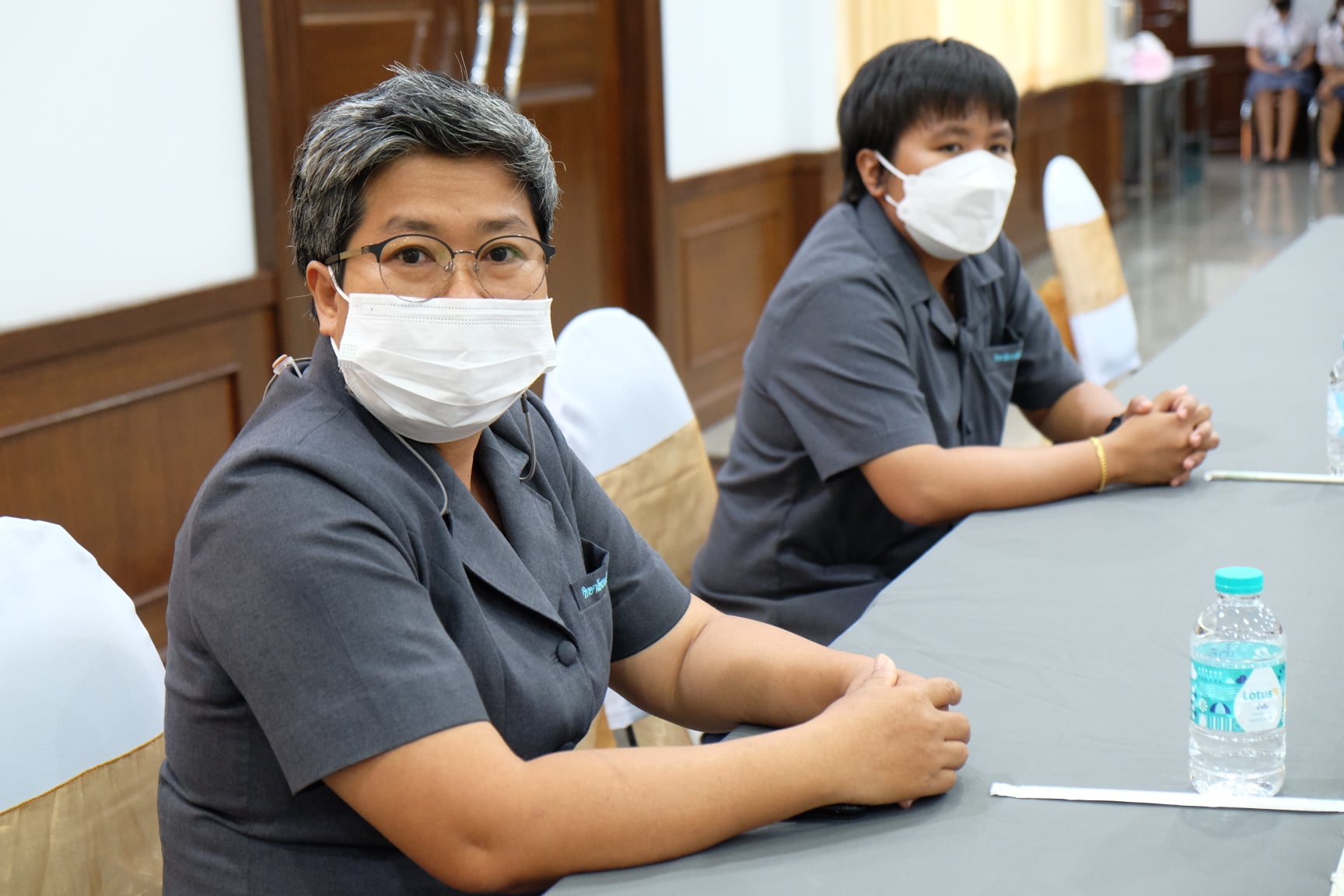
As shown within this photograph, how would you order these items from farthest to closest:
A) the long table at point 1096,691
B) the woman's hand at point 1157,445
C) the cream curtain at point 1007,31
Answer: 1. the cream curtain at point 1007,31
2. the woman's hand at point 1157,445
3. the long table at point 1096,691

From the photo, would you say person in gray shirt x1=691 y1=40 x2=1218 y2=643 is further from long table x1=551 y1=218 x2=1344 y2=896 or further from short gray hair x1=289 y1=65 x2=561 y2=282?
short gray hair x1=289 y1=65 x2=561 y2=282

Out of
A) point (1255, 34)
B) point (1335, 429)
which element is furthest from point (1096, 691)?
point (1255, 34)

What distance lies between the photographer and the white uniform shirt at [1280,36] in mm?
12094

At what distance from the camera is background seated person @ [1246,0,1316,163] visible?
477 inches

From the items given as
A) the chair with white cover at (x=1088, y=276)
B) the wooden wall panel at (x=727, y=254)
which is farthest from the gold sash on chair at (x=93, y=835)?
the wooden wall panel at (x=727, y=254)

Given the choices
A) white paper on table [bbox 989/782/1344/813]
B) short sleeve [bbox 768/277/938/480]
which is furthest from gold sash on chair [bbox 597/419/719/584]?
white paper on table [bbox 989/782/1344/813]

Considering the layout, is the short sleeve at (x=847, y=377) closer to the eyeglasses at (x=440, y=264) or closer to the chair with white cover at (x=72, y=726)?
the eyeglasses at (x=440, y=264)

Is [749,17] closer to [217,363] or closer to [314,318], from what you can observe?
[217,363]

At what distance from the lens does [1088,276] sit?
3.48m

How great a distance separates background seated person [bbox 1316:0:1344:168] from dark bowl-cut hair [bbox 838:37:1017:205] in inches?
431

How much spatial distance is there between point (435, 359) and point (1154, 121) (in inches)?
→ 377

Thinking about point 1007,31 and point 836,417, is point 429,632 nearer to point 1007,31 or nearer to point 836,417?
point 836,417

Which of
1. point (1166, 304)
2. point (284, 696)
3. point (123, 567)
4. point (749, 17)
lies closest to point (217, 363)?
point (123, 567)

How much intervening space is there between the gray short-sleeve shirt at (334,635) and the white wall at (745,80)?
11.3ft
